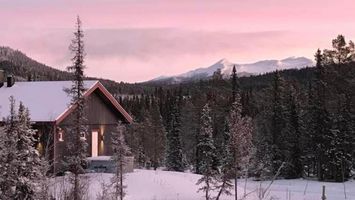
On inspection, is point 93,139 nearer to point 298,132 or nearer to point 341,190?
point 341,190

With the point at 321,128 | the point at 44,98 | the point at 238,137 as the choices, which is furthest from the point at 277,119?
the point at 238,137

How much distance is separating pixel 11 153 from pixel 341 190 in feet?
119

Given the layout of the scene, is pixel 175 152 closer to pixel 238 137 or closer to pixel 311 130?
pixel 311 130

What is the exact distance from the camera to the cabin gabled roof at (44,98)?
29019 mm

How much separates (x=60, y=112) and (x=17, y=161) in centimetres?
2007

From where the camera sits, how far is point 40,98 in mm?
31562

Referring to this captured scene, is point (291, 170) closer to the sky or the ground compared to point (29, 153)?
closer to the ground

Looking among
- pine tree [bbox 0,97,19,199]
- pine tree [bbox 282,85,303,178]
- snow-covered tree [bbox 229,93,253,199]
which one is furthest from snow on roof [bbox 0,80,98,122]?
pine tree [bbox 282,85,303,178]

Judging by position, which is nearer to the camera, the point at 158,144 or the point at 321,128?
the point at 321,128

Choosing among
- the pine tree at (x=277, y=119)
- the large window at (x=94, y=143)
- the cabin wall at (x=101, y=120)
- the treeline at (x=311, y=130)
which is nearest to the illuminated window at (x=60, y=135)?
the cabin wall at (x=101, y=120)

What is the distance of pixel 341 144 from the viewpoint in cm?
5162

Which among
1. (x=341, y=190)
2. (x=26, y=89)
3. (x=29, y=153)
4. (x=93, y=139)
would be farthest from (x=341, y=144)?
(x=29, y=153)

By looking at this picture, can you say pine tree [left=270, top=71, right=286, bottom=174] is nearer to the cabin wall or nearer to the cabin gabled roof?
the cabin wall

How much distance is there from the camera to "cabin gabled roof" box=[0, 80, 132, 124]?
95.2 feet
